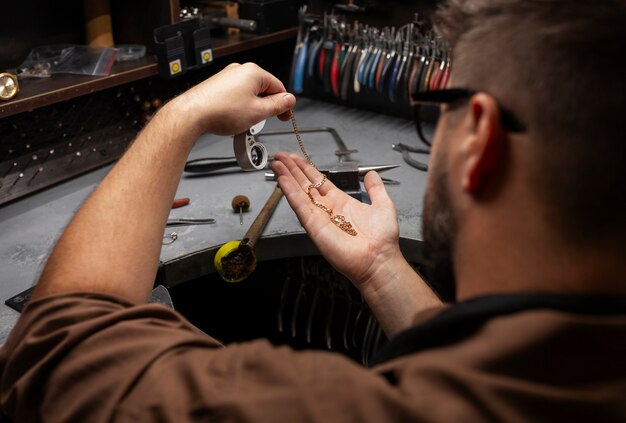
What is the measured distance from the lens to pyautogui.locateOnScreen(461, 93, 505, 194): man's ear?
655 mm

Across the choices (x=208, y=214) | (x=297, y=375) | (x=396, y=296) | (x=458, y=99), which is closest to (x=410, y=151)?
(x=208, y=214)

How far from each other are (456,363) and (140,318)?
0.39 meters

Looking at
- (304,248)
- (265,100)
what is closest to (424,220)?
(265,100)

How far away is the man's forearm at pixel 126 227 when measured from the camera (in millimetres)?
812

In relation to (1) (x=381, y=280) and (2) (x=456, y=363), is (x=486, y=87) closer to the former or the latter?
(2) (x=456, y=363)

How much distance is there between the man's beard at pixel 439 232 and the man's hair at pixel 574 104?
14 cm

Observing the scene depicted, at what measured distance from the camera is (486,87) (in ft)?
2.33

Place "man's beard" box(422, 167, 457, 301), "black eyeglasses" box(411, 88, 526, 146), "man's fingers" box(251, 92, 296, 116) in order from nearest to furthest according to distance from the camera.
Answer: "black eyeglasses" box(411, 88, 526, 146) < "man's beard" box(422, 167, 457, 301) < "man's fingers" box(251, 92, 296, 116)

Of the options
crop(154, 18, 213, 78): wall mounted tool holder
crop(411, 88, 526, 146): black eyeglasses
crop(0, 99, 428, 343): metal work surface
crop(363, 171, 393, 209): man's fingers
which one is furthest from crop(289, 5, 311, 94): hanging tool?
crop(411, 88, 526, 146): black eyeglasses

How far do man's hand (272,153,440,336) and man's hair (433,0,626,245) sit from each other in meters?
0.55

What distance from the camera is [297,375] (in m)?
0.60

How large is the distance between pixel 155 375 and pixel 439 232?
39 centimetres

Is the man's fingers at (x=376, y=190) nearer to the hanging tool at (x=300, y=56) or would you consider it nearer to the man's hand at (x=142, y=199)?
the man's hand at (x=142, y=199)

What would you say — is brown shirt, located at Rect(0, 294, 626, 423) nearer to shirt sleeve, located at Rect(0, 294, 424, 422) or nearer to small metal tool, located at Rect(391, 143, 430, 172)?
shirt sleeve, located at Rect(0, 294, 424, 422)
